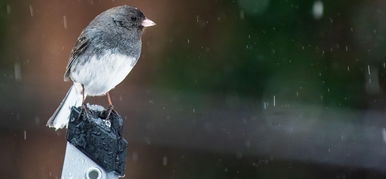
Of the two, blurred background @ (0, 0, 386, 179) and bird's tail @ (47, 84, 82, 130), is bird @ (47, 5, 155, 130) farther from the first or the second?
blurred background @ (0, 0, 386, 179)

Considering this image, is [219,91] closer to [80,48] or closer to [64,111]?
[80,48]

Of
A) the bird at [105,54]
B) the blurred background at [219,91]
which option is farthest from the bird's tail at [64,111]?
the blurred background at [219,91]

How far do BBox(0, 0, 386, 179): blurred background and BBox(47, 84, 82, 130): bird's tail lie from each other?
5.79 feet

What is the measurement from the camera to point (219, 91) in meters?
4.86

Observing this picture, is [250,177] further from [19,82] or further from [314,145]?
[19,82]

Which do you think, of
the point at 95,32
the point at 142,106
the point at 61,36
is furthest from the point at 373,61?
the point at 95,32

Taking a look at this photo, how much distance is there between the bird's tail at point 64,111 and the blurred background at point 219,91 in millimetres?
1766

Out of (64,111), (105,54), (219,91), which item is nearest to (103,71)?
(105,54)

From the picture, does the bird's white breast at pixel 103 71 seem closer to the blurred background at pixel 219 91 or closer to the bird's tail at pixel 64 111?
the bird's tail at pixel 64 111

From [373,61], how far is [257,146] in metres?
0.72

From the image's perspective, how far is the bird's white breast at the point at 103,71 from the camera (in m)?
2.94

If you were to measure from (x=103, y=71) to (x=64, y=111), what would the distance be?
0.97 ft

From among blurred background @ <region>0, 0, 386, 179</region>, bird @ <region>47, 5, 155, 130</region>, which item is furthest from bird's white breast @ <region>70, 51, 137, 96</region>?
blurred background @ <region>0, 0, 386, 179</region>

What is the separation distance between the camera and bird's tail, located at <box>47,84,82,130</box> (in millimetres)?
2609
